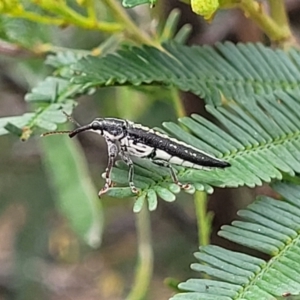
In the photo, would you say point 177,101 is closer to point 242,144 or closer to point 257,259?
point 242,144

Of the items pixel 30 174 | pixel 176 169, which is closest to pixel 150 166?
pixel 176 169

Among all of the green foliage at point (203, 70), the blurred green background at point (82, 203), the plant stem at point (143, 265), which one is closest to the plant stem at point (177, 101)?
the blurred green background at point (82, 203)

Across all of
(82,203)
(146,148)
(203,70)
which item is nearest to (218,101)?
(203,70)

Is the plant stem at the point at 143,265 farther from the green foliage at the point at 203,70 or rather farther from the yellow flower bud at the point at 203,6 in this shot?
the yellow flower bud at the point at 203,6

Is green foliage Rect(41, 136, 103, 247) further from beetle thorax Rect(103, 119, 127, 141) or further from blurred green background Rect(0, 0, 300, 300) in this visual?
beetle thorax Rect(103, 119, 127, 141)

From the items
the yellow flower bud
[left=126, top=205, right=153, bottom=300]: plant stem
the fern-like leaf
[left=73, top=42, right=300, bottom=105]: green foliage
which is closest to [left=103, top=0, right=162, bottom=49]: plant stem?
[left=73, top=42, right=300, bottom=105]: green foliage

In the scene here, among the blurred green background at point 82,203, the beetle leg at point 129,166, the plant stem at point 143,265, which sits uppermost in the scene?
the blurred green background at point 82,203
